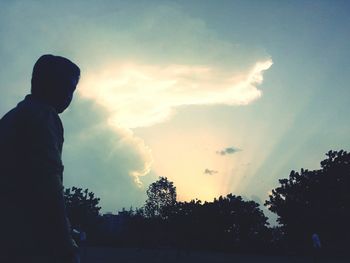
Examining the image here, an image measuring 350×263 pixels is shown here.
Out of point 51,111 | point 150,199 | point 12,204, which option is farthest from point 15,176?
point 150,199

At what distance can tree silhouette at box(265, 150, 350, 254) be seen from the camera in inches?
1663

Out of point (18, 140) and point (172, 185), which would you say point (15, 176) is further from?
point (172, 185)

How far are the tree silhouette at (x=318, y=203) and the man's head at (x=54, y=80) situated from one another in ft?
139

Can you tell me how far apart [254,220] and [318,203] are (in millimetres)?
12673

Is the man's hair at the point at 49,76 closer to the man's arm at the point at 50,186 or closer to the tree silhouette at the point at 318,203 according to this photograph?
the man's arm at the point at 50,186

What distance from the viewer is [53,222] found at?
178 cm

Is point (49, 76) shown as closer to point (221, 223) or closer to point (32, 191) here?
point (32, 191)

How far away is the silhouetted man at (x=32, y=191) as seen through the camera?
178cm

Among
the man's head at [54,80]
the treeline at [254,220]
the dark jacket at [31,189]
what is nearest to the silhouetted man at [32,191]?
the dark jacket at [31,189]

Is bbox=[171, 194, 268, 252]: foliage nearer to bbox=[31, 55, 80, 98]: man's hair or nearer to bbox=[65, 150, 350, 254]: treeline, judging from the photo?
bbox=[65, 150, 350, 254]: treeline

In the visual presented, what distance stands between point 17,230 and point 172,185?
105822 millimetres

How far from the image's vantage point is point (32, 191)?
1.81 meters

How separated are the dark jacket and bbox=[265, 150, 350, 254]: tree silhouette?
42.5 metres

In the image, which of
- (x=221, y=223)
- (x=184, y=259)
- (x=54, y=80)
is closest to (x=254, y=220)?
(x=221, y=223)
